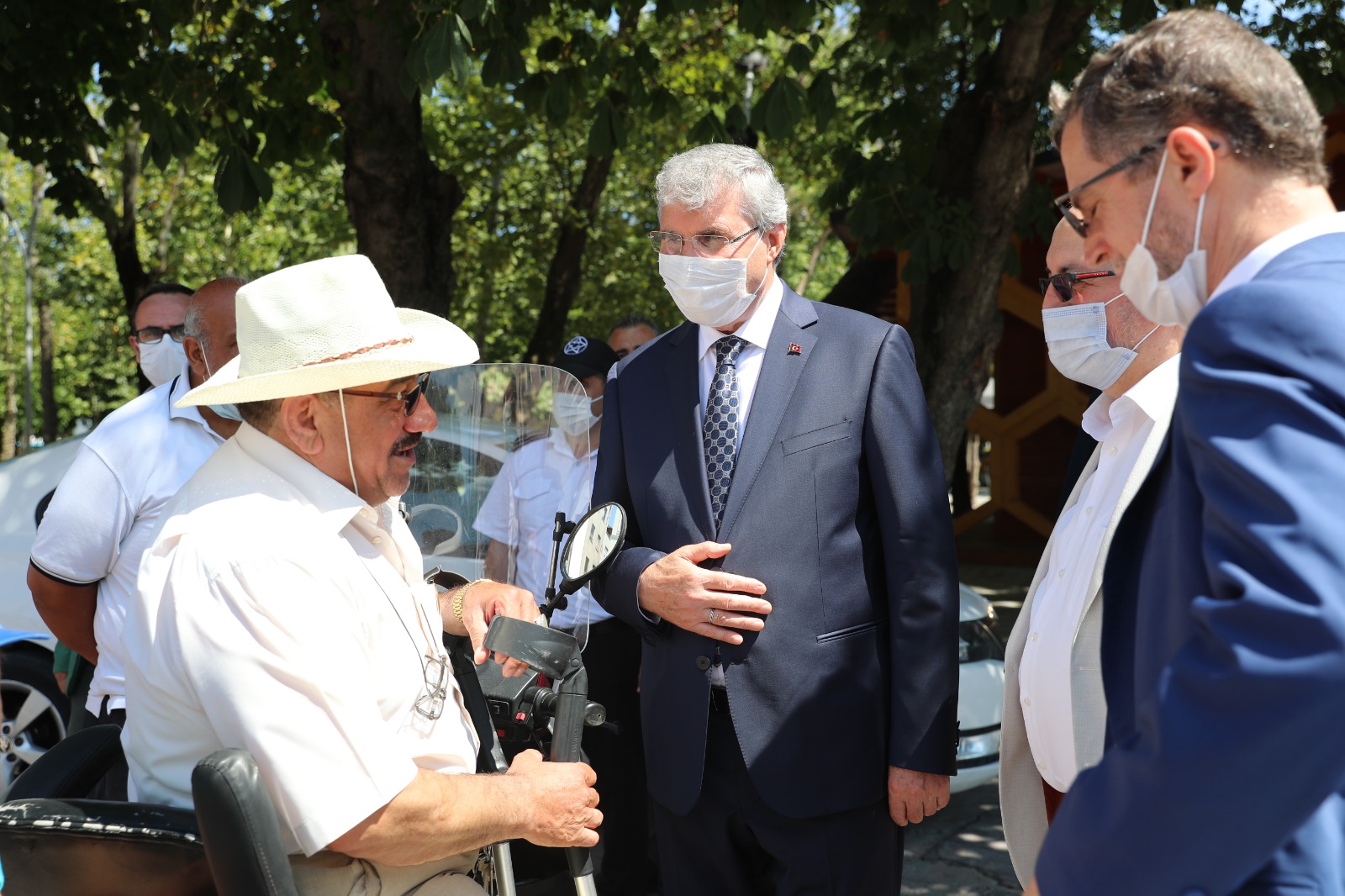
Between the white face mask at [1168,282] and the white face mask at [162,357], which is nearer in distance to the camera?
the white face mask at [1168,282]

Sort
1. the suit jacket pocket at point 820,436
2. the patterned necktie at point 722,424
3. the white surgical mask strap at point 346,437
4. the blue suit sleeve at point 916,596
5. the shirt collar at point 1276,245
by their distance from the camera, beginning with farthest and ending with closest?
the patterned necktie at point 722,424
the suit jacket pocket at point 820,436
the blue suit sleeve at point 916,596
the white surgical mask strap at point 346,437
the shirt collar at point 1276,245

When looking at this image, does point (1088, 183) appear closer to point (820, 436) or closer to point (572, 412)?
point (820, 436)

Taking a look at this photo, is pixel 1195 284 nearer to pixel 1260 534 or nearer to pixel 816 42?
pixel 1260 534

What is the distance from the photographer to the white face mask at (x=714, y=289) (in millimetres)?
3047

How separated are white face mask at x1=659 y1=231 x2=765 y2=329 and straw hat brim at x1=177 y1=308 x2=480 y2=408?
87 cm

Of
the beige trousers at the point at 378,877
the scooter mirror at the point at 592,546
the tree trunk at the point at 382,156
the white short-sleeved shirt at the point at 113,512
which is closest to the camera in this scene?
the beige trousers at the point at 378,877

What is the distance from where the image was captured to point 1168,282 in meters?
1.46

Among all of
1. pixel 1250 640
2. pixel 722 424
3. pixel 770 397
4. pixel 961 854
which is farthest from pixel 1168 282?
pixel 961 854

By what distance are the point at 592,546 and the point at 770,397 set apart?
905 mm

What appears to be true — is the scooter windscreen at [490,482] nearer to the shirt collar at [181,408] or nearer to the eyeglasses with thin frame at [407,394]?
the eyeglasses with thin frame at [407,394]

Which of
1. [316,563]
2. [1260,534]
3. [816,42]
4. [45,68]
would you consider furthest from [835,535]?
[45,68]

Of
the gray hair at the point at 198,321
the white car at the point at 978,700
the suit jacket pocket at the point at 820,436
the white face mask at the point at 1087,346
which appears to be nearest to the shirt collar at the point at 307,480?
the suit jacket pocket at the point at 820,436

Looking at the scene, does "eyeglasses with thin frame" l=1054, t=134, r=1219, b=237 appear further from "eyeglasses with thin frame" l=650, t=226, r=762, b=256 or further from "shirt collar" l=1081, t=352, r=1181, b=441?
"eyeglasses with thin frame" l=650, t=226, r=762, b=256

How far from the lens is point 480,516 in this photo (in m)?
2.67
